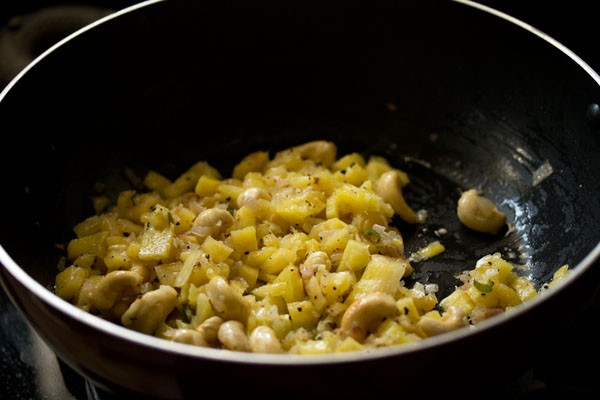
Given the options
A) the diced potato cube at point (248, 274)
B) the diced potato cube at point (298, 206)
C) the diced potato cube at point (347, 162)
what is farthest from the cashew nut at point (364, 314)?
the diced potato cube at point (347, 162)

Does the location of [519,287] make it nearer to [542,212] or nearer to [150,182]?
[542,212]

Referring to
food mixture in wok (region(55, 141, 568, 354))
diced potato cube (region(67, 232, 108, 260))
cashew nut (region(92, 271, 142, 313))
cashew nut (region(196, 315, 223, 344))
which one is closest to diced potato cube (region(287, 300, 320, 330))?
food mixture in wok (region(55, 141, 568, 354))

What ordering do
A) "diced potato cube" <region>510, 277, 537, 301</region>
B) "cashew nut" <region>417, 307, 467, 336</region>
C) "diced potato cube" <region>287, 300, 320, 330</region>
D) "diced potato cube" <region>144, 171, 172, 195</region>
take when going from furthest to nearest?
"diced potato cube" <region>144, 171, 172, 195</region>
"diced potato cube" <region>510, 277, 537, 301</region>
"diced potato cube" <region>287, 300, 320, 330</region>
"cashew nut" <region>417, 307, 467, 336</region>

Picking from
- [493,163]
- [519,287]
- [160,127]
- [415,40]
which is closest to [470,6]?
[415,40]

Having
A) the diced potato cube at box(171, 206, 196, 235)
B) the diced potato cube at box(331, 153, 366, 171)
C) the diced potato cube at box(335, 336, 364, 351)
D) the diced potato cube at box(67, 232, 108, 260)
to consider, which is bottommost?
the diced potato cube at box(67, 232, 108, 260)

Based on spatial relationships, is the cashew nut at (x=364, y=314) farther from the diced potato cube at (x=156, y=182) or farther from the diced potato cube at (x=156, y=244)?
the diced potato cube at (x=156, y=182)

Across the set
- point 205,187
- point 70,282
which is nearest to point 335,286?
point 205,187

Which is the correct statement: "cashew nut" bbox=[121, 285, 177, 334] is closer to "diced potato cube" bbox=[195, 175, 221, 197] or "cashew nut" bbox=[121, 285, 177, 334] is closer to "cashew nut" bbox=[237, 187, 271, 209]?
"cashew nut" bbox=[237, 187, 271, 209]
